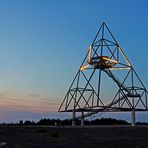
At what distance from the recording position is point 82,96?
83875 mm

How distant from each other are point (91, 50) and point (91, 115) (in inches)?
483

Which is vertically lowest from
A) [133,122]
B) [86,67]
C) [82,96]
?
[133,122]

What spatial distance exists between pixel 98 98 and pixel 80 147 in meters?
54.1

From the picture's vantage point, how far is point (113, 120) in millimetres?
101188

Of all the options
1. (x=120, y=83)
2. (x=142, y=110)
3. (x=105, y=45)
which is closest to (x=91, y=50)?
(x=105, y=45)

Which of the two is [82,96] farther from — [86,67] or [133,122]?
[133,122]

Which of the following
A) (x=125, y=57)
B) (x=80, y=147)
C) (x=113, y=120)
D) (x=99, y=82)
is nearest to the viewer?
(x=80, y=147)

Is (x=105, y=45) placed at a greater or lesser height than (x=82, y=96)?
greater

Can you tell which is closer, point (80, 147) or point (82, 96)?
point (80, 147)

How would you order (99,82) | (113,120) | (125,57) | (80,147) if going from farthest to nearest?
(113,120)
(125,57)
(99,82)
(80,147)

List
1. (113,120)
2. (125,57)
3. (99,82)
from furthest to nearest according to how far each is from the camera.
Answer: (113,120) < (125,57) < (99,82)

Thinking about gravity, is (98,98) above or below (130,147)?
above

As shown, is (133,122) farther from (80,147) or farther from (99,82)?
(80,147)

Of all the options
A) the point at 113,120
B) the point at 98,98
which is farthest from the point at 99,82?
the point at 113,120
